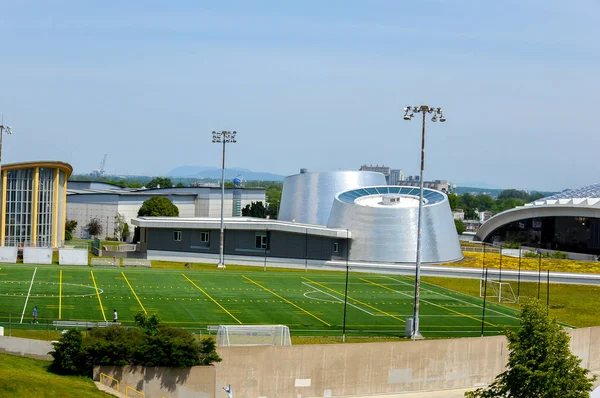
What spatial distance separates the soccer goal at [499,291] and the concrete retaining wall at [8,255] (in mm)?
35661

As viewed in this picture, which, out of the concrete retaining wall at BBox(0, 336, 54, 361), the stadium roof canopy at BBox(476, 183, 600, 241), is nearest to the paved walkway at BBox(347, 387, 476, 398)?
the concrete retaining wall at BBox(0, 336, 54, 361)

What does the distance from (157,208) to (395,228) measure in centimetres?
5115

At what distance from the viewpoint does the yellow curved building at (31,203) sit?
7856 centimetres

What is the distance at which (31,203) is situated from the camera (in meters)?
80.0

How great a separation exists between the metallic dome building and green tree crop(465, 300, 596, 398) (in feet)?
137

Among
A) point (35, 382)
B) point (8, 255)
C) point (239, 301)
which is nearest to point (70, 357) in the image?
point (35, 382)

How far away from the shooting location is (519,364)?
1303 inches

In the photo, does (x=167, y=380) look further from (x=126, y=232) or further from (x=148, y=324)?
(x=126, y=232)

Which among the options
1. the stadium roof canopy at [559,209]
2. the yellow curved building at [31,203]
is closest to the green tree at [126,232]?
the yellow curved building at [31,203]

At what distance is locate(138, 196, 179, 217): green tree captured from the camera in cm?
11925

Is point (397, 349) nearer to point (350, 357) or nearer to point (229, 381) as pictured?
point (350, 357)

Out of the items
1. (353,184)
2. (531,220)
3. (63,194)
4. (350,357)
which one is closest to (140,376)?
(350,357)

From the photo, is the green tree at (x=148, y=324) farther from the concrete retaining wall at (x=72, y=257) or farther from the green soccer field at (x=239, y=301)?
the concrete retaining wall at (x=72, y=257)

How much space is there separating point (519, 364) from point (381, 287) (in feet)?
108
